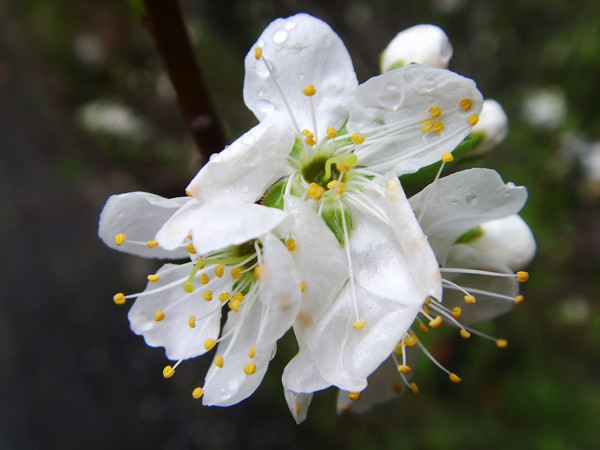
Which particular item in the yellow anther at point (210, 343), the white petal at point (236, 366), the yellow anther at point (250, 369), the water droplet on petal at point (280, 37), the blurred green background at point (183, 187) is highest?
the water droplet on petal at point (280, 37)

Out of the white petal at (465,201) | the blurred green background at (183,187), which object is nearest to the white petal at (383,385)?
the white petal at (465,201)

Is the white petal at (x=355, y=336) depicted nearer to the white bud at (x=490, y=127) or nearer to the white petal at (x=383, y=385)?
the white petal at (x=383, y=385)

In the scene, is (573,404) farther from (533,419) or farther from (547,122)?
(547,122)

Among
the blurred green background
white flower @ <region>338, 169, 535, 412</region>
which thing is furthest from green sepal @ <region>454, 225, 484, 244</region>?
the blurred green background

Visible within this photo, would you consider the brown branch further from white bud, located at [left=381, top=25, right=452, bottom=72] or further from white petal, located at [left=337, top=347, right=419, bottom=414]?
white petal, located at [left=337, top=347, right=419, bottom=414]

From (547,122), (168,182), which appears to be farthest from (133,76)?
(547,122)

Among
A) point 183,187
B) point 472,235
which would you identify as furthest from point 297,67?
point 183,187
